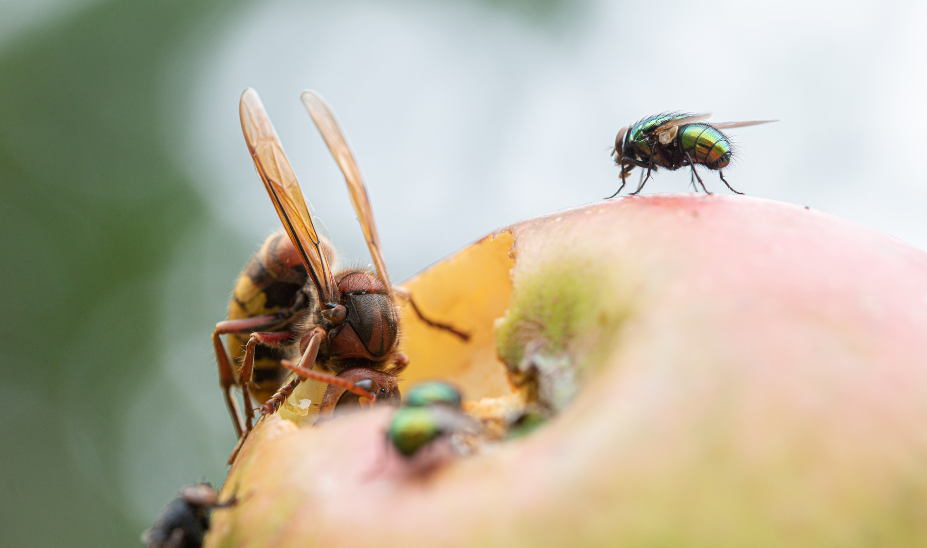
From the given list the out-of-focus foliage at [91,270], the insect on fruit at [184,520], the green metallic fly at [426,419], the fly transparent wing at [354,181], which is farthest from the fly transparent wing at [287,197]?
the out-of-focus foliage at [91,270]

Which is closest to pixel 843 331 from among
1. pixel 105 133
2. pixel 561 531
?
pixel 561 531

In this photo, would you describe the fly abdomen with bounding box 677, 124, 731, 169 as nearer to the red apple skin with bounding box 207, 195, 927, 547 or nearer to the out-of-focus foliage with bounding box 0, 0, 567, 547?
the red apple skin with bounding box 207, 195, 927, 547

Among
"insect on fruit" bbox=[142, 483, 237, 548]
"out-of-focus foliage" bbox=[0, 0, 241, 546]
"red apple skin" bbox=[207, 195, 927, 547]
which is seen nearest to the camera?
"red apple skin" bbox=[207, 195, 927, 547]

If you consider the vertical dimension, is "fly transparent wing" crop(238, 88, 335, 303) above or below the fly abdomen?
above

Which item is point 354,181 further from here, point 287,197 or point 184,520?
point 184,520

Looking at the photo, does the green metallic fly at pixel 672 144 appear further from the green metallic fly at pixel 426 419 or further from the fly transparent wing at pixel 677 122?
the green metallic fly at pixel 426 419

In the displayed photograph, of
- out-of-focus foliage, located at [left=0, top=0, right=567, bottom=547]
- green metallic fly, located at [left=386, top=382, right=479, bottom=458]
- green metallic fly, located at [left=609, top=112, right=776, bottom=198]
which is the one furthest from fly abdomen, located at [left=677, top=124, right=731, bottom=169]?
out-of-focus foliage, located at [left=0, top=0, right=567, bottom=547]
